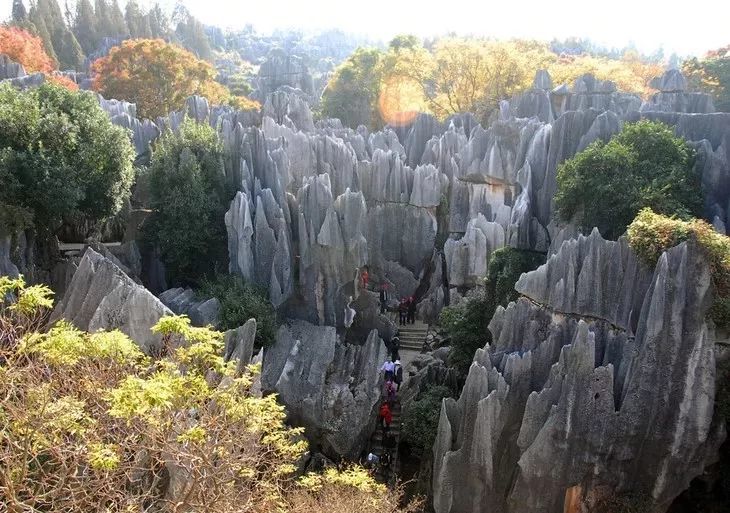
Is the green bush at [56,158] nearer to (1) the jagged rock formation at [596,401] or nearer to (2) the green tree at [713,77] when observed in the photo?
(1) the jagged rock formation at [596,401]

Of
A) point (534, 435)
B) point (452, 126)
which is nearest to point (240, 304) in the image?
point (534, 435)

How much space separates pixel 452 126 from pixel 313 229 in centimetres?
1363

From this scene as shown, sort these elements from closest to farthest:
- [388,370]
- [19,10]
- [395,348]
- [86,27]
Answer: [388,370] < [395,348] < [19,10] < [86,27]

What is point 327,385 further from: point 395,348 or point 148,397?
point 148,397

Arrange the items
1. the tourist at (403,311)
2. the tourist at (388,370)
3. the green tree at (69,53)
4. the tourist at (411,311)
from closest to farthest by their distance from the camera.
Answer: the tourist at (388,370)
the tourist at (403,311)
the tourist at (411,311)
the green tree at (69,53)

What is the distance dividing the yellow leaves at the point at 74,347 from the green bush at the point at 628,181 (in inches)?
454

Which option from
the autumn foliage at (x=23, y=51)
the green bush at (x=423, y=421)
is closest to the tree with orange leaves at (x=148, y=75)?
the autumn foliage at (x=23, y=51)

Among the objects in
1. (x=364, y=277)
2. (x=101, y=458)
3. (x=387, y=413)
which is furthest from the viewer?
(x=364, y=277)

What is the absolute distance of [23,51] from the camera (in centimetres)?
3541

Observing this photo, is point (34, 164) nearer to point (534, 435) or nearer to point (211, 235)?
point (211, 235)

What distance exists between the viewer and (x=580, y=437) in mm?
10406

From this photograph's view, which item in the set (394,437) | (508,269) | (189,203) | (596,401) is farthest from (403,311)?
(596,401)

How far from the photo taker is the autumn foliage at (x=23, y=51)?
34.8 metres

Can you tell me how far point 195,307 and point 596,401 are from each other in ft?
30.9
